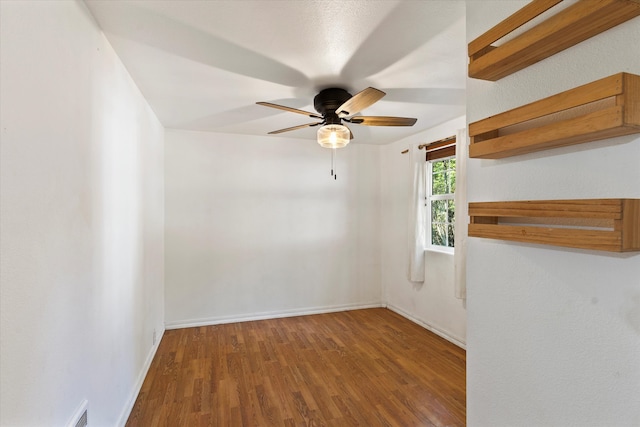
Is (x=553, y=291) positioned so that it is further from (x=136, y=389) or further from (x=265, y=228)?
(x=265, y=228)

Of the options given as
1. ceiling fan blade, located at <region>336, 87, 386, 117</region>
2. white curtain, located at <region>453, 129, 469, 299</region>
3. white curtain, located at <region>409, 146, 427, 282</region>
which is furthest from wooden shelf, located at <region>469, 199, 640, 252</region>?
white curtain, located at <region>409, 146, 427, 282</region>

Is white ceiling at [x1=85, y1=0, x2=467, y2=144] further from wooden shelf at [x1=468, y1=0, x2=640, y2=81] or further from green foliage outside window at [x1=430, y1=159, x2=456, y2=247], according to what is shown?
green foliage outside window at [x1=430, y1=159, x2=456, y2=247]

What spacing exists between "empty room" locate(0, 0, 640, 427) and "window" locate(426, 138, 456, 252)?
0.09ft

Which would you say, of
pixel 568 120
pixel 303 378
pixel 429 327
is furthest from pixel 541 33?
pixel 429 327

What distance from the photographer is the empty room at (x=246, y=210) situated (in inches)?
37.3

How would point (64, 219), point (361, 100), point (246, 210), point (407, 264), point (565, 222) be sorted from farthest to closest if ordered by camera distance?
point (246, 210) < point (407, 264) < point (361, 100) < point (64, 219) < point (565, 222)

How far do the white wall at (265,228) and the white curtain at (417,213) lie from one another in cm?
87

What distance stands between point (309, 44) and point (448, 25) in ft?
2.48

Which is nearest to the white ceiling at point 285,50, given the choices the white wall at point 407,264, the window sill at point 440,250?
the white wall at point 407,264

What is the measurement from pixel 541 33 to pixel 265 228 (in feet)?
11.5

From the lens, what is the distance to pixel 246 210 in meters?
4.05

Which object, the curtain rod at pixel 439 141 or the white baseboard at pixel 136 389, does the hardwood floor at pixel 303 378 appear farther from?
the curtain rod at pixel 439 141

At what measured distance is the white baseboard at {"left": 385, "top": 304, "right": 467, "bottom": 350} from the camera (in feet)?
10.7

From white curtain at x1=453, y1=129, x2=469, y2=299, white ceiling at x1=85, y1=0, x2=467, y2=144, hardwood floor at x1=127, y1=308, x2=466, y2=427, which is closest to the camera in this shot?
white ceiling at x1=85, y1=0, x2=467, y2=144
